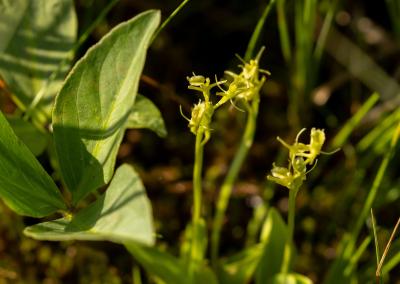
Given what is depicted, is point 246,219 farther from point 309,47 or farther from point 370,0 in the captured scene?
point 370,0

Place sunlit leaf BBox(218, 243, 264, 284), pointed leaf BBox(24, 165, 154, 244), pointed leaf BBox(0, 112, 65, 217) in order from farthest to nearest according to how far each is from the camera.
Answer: sunlit leaf BBox(218, 243, 264, 284), pointed leaf BBox(0, 112, 65, 217), pointed leaf BBox(24, 165, 154, 244)

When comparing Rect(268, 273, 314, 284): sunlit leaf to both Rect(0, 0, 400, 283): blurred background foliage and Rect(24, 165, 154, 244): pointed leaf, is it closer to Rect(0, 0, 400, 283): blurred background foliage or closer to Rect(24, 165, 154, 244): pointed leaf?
Rect(0, 0, 400, 283): blurred background foliage

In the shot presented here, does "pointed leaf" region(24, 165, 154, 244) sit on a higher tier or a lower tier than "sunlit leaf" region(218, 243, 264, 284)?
higher

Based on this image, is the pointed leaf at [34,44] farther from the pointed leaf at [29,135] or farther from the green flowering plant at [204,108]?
the green flowering plant at [204,108]

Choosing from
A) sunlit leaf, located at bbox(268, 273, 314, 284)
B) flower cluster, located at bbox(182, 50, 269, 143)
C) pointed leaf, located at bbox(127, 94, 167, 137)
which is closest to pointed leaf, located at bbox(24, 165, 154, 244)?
flower cluster, located at bbox(182, 50, 269, 143)

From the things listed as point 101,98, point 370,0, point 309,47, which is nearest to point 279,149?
point 309,47

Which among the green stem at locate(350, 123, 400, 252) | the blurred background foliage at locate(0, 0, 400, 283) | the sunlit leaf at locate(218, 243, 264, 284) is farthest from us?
the blurred background foliage at locate(0, 0, 400, 283)

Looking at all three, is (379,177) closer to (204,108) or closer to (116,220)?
(204,108)
